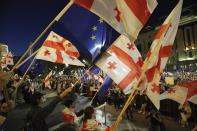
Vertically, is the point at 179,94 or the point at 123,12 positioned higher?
the point at 123,12

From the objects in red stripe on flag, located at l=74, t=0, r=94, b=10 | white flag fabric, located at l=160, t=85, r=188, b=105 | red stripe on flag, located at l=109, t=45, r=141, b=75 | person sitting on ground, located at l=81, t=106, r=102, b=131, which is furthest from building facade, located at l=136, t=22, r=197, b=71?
red stripe on flag, located at l=74, t=0, r=94, b=10

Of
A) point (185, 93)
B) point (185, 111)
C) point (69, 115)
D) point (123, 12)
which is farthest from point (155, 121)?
point (123, 12)

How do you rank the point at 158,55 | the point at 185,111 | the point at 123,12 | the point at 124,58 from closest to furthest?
the point at 123,12, the point at 158,55, the point at 124,58, the point at 185,111

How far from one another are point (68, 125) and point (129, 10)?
2.61 meters

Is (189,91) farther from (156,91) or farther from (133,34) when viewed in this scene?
(133,34)

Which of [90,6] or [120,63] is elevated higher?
[90,6]

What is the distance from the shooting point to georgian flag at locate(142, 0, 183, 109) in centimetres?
530

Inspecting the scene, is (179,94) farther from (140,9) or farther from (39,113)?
(39,113)

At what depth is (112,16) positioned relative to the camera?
4969 millimetres

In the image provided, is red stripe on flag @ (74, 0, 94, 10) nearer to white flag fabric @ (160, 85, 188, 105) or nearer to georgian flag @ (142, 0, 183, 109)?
georgian flag @ (142, 0, 183, 109)

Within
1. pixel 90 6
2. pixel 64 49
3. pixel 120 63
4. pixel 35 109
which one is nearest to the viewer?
pixel 90 6

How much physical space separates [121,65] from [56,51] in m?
3.52

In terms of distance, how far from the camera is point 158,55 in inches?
220

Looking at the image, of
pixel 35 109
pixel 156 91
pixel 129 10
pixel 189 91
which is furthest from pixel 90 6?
pixel 189 91
